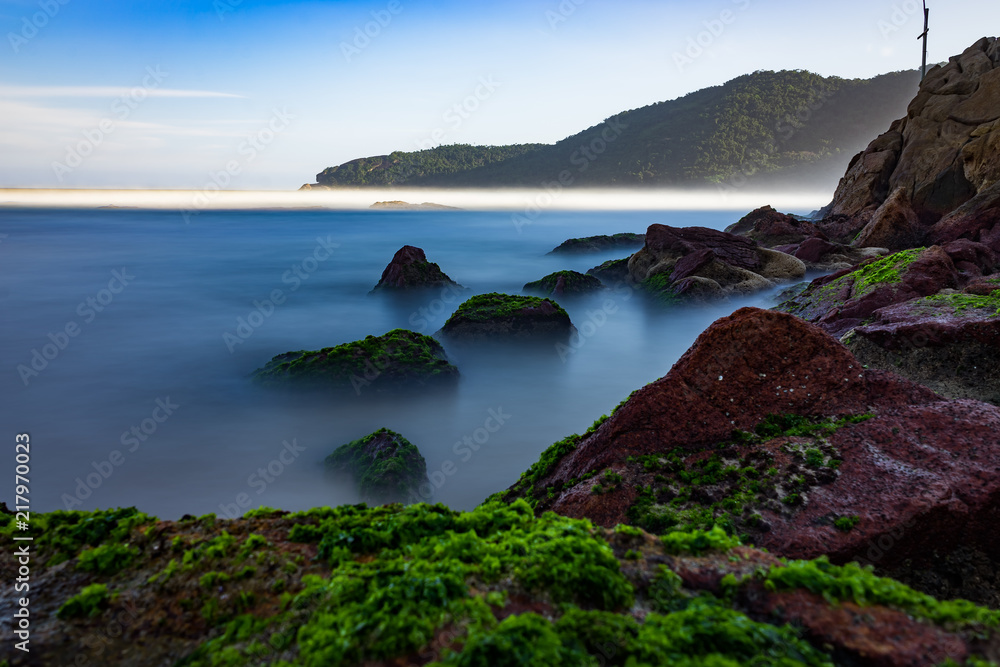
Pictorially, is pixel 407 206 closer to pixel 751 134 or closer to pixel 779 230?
pixel 751 134

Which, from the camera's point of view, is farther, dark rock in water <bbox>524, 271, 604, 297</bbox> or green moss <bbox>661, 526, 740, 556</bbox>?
dark rock in water <bbox>524, 271, 604, 297</bbox>

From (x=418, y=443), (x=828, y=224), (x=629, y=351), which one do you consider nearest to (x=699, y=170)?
(x=828, y=224)

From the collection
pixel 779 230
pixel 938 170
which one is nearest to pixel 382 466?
pixel 938 170

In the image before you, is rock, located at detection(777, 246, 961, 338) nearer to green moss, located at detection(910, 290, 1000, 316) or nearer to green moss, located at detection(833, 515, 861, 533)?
green moss, located at detection(910, 290, 1000, 316)

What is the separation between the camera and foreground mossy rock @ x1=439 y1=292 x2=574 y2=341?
1960 centimetres

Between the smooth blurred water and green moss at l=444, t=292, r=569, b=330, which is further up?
green moss at l=444, t=292, r=569, b=330

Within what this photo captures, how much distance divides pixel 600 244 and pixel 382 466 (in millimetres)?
39531

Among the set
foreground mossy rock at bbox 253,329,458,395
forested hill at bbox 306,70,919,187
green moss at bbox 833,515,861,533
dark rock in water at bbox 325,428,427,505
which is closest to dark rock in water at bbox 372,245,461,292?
foreground mossy rock at bbox 253,329,458,395

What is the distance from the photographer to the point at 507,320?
1966 cm

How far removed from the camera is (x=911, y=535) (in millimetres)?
4629

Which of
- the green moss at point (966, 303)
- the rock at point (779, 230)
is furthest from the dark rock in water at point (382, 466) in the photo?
the rock at point (779, 230)

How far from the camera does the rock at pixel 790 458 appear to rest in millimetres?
4723

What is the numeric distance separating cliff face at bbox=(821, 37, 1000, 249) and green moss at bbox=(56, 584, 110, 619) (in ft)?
73.2

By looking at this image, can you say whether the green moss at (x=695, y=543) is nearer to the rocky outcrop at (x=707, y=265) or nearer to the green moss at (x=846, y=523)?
the green moss at (x=846, y=523)
